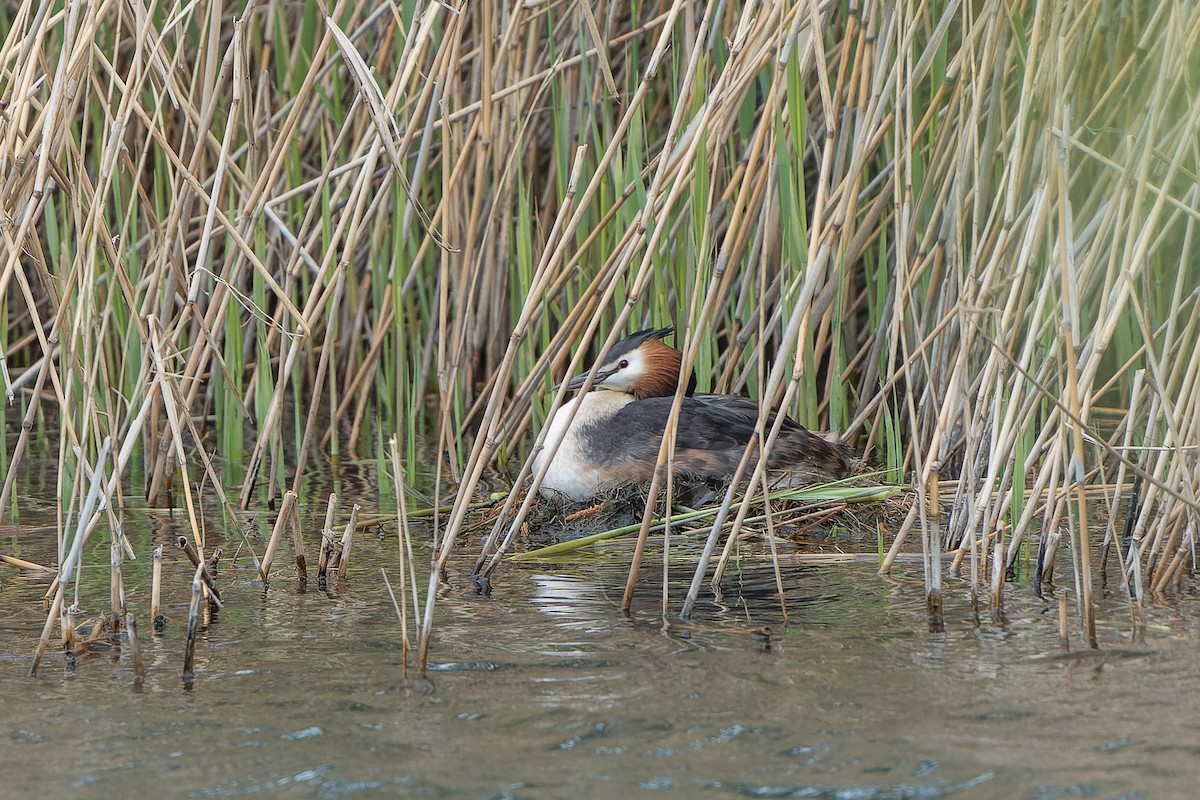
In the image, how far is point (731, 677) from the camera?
2674 millimetres

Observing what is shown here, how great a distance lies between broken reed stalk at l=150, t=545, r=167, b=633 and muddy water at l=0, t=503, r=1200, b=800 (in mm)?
47

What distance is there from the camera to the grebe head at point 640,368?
4727mm

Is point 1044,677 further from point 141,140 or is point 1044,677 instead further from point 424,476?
point 141,140

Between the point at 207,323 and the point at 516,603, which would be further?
the point at 207,323

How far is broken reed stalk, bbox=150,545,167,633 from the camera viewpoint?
9.46 feet

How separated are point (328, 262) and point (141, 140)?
2.68m

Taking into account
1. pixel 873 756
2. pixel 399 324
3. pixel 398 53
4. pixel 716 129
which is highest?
pixel 398 53

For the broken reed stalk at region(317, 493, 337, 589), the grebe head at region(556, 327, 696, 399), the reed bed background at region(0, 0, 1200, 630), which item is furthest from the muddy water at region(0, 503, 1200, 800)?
the grebe head at region(556, 327, 696, 399)

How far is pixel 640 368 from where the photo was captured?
485cm

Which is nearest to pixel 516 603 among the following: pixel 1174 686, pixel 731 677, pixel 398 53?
pixel 731 677

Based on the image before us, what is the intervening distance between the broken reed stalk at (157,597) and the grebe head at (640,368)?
189 cm

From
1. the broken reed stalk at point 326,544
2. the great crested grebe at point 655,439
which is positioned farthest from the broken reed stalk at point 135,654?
the great crested grebe at point 655,439

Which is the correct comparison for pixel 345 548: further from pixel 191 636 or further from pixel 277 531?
pixel 191 636

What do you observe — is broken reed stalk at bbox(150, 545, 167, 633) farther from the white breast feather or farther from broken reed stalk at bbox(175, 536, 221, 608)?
the white breast feather
